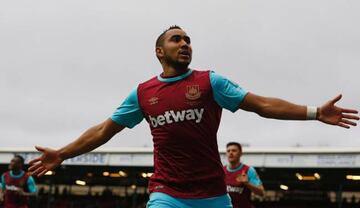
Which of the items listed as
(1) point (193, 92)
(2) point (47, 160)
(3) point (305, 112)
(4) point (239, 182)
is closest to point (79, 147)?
(2) point (47, 160)

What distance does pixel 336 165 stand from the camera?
921 inches

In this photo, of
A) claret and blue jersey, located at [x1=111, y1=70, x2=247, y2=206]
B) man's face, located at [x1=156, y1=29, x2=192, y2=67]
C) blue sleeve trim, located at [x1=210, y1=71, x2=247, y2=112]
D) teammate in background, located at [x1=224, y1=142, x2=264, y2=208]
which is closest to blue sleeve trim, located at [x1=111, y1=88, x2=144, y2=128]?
claret and blue jersey, located at [x1=111, y1=70, x2=247, y2=206]

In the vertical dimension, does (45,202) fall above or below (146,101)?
below

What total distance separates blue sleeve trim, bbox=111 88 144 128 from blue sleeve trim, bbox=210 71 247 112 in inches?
32.0

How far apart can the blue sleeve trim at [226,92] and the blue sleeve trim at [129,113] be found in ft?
2.67

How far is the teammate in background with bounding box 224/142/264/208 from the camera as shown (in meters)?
9.88

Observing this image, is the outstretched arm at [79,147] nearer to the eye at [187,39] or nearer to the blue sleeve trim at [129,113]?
the blue sleeve trim at [129,113]

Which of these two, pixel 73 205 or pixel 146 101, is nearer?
pixel 146 101

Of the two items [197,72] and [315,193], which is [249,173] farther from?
[315,193]

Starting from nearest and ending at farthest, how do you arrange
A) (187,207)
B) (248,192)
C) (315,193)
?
(187,207), (248,192), (315,193)

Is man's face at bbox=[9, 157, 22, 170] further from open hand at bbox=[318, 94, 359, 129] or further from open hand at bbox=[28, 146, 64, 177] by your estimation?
open hand at bbox=[318, 94, 359, 129]

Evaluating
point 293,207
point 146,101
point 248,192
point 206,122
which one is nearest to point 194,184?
point 206,122

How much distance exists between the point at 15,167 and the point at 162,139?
880 centimetres

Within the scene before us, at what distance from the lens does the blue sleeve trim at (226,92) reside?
5.20m
